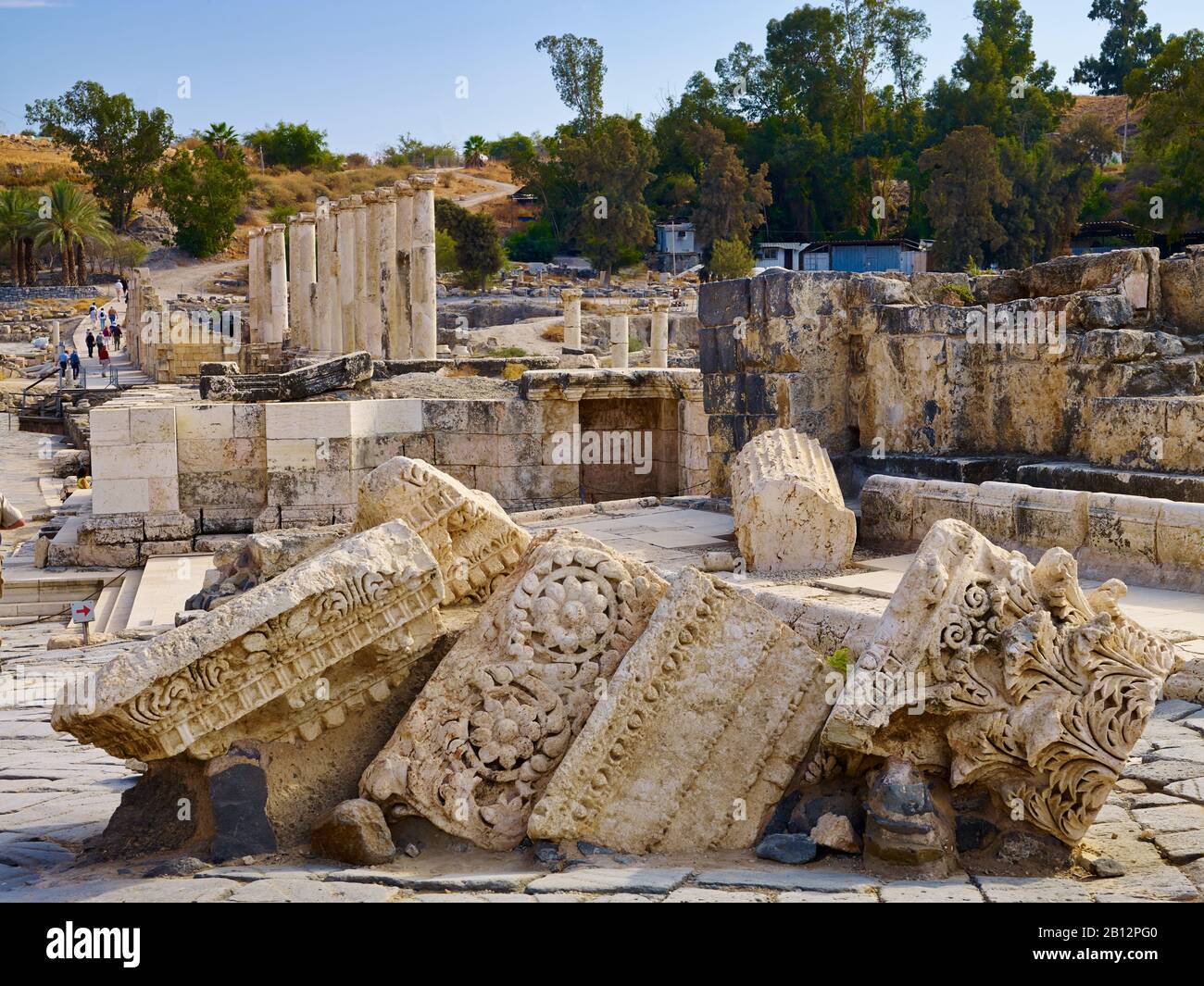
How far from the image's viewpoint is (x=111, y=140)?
66.4 metres

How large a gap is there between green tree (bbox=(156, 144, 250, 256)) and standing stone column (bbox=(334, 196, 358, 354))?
33558 mm

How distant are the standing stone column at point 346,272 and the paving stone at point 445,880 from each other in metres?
26.4

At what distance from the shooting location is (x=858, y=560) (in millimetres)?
7938

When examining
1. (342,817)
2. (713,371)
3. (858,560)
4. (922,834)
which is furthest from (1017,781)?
(713,371)

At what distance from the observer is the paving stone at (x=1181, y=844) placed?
3949mm

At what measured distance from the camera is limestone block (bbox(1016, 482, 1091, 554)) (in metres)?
7.11

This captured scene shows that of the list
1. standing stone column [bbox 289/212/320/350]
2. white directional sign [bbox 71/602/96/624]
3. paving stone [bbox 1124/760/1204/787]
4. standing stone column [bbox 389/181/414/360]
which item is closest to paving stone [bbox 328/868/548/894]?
paving stone [bbox 1124/760/1204/787]

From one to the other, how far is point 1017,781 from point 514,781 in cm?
156

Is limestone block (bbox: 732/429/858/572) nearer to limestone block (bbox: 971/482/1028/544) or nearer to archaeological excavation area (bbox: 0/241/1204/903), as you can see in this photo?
archaeological excavation area (bbox: 0/241/1204/903)

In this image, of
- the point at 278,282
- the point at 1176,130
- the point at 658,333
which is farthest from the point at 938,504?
the point at 1176,130

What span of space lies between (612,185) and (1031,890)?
58.9 metres

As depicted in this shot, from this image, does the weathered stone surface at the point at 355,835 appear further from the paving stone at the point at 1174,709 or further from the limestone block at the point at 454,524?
the paving stone at the point at 1174,709

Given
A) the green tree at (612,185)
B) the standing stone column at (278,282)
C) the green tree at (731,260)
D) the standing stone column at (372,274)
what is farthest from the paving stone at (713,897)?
the green tree at (612,185)

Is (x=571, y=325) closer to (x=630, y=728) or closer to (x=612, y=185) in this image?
(x=630, y=728)
